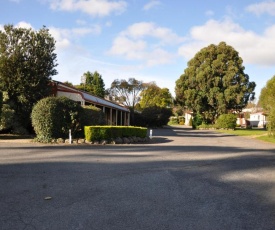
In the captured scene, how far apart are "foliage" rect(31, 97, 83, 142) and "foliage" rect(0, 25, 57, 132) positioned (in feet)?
18.1

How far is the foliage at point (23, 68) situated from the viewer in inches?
899

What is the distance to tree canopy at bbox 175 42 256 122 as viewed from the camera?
168ft

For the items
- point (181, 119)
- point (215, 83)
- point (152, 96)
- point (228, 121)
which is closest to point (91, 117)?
point (228, 121)

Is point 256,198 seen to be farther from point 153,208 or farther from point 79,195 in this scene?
point 79,195

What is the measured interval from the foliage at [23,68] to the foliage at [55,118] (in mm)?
5512

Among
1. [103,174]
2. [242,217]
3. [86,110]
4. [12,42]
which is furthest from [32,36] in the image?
[242,217]

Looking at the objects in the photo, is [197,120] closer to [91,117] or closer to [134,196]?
[91,117]

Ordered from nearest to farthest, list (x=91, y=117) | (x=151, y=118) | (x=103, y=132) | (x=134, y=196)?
(x=134, y=196) < (x=103, y=132) < (x=91, y=117) < (x=151, y=118)

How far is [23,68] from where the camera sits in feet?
75.3

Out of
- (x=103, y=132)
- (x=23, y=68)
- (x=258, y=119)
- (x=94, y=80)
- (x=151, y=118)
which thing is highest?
(x=94, y=80)

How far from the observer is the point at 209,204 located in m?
5.42

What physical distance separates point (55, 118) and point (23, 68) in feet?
23.4

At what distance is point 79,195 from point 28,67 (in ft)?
63.4

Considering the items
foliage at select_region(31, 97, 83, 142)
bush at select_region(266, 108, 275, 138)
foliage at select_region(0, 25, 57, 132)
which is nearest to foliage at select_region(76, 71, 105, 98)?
foliage at select_region(0, 25, 57, 132)
